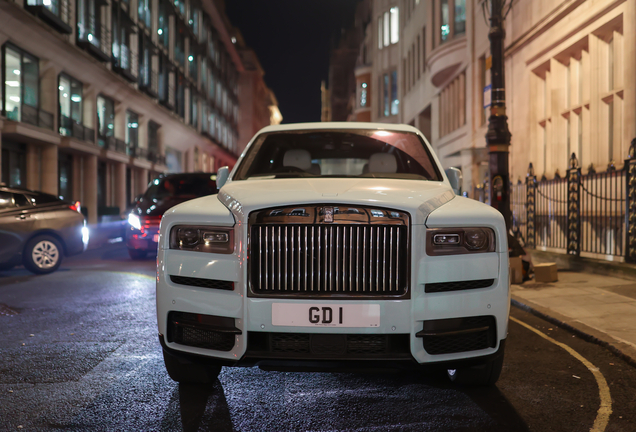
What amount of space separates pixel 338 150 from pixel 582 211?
8.02 m

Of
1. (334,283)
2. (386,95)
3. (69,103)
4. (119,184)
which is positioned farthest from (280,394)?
(386,95)

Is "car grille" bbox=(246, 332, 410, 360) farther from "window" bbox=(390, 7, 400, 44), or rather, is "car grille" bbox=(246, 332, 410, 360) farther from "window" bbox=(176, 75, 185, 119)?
"window" bbox=(176, 75, 185, 119)

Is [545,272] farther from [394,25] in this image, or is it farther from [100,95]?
[394,25]

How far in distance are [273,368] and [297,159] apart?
7.07ft

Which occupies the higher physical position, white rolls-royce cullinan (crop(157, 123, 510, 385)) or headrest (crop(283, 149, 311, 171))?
headrest (crop(283, 149, 311, 171))

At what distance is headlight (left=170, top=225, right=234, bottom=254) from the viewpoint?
3.40 meters

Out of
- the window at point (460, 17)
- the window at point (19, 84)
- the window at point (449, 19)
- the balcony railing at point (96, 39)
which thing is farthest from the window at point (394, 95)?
the window at point (19, 84)

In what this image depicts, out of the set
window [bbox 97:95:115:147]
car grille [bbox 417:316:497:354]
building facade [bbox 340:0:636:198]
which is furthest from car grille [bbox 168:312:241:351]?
window [bbox 97:95:115:147]

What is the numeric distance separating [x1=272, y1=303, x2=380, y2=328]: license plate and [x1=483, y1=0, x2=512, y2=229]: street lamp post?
7582 millimetres

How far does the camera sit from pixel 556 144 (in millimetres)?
15328

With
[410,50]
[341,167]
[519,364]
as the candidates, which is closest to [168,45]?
[410,50]

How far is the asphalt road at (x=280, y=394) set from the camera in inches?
131

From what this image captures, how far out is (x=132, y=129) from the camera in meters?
35.7

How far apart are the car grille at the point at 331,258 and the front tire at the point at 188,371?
92 cm
